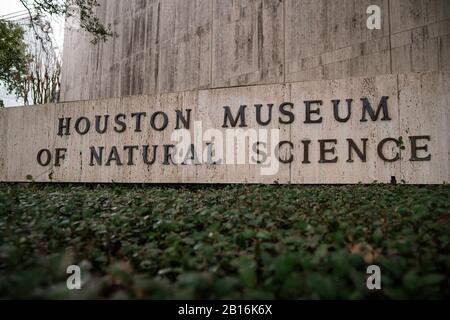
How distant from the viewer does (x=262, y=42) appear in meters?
8.64

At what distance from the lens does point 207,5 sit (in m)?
9.69

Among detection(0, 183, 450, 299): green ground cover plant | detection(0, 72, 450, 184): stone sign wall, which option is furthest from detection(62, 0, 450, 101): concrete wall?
detection(0, 183, 450, 299): green ground cover plant

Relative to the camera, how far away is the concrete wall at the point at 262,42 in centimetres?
680

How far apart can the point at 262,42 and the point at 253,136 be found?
3.22 metres

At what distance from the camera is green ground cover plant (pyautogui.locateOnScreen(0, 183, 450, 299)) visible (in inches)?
57.5

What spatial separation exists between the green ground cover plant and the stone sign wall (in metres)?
2.40

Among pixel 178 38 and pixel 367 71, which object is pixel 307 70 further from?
pixel 178 38

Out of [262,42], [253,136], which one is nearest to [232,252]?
[253,136]

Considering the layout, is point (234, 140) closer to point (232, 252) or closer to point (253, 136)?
point (253, 136)

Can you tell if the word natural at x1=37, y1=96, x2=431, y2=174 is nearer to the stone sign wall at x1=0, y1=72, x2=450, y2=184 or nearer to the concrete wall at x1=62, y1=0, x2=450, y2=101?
the stone sign wall at x1=0, y1=72, x2=450, y2=184

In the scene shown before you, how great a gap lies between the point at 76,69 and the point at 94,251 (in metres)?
15.5

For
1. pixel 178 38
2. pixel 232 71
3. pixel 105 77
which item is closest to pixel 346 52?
pixel 232 71

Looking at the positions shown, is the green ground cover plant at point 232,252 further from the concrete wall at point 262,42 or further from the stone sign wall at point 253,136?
the concrete wall at point 262,42

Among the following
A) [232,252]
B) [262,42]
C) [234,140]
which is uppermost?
[262,42]
